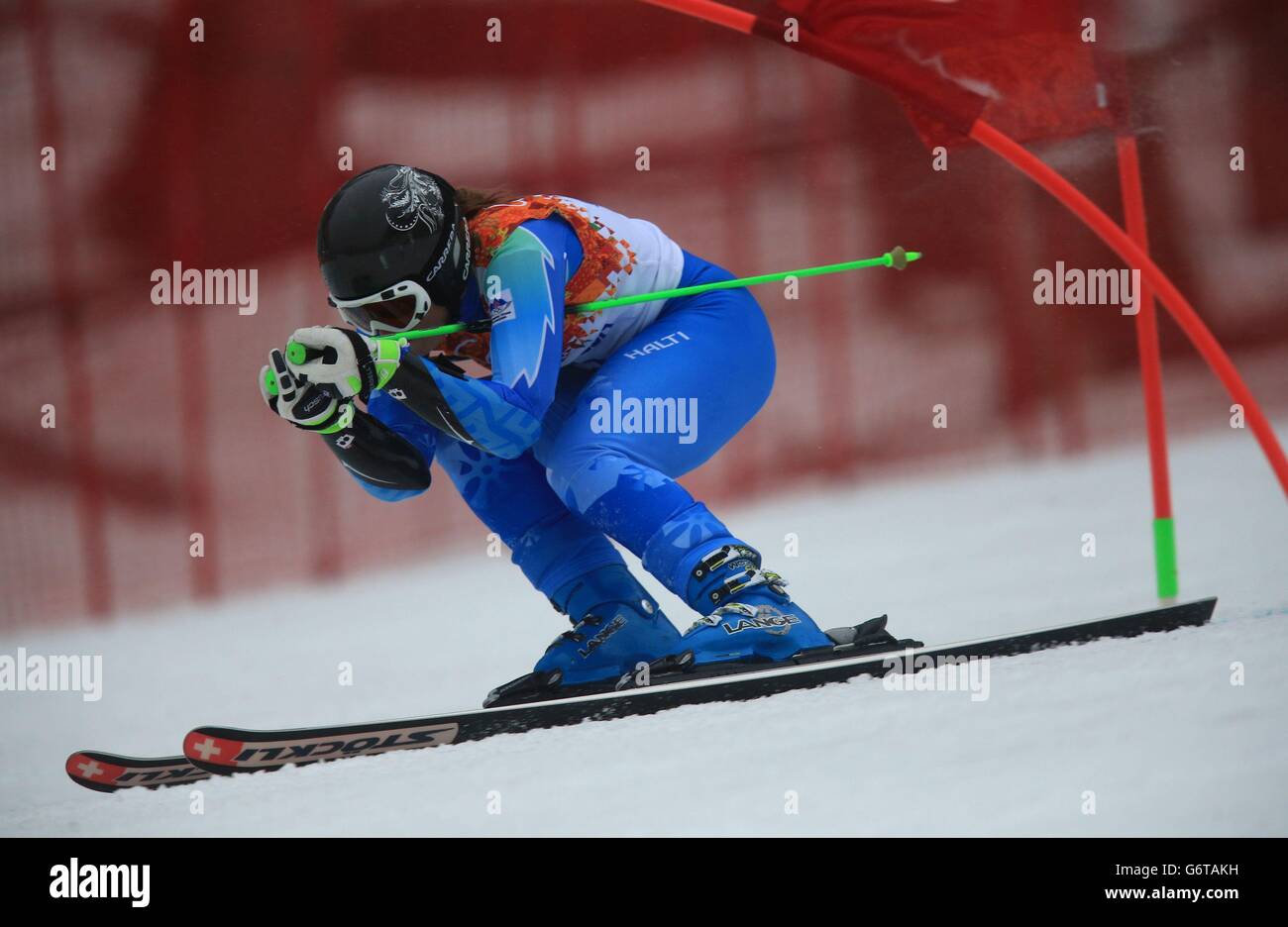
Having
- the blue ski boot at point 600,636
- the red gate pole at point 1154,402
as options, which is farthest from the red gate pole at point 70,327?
the red gate pole at point 1154,402

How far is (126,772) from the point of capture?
2348mm

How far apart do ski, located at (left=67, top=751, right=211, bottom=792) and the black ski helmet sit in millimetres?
895

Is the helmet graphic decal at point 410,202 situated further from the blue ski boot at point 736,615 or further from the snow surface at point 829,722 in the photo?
the snow surface at point 829,722

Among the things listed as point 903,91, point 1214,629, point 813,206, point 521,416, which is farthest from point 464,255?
point 813,206

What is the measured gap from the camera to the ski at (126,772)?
2.33 meters

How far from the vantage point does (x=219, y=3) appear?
5.59m

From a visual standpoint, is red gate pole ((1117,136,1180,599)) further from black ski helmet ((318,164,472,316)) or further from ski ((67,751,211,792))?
ski ((67,751,211,792))

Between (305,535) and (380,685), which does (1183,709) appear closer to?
(380,685)

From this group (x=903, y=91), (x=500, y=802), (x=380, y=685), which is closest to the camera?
(x=500, y=802)

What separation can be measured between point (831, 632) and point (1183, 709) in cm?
70

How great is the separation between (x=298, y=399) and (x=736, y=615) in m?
0.85

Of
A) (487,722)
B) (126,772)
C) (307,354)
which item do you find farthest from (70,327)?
(487,722)

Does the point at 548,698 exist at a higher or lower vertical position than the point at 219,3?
lower

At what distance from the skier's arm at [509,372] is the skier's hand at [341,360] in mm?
38
